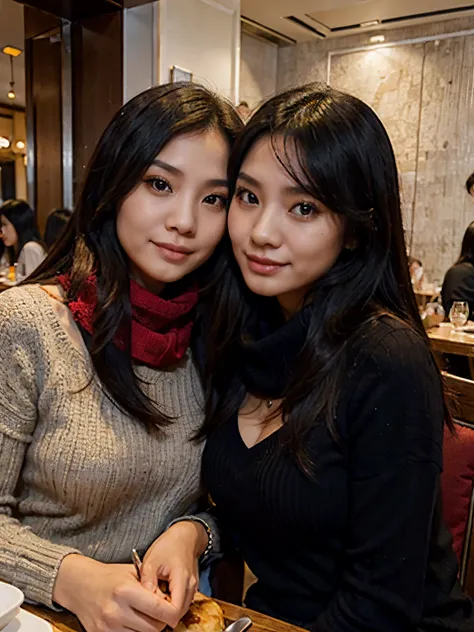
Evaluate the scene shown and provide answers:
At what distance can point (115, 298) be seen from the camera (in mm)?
1151

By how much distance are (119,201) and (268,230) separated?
30cm

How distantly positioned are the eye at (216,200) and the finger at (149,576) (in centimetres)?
63

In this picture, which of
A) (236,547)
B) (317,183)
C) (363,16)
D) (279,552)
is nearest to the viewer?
(317,183)

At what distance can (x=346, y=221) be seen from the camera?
41.6 inches

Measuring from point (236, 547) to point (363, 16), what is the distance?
18.6 feet

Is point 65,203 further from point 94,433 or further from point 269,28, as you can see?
point 94,433

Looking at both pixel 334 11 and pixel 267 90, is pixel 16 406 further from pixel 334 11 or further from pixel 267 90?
pixel 267 90

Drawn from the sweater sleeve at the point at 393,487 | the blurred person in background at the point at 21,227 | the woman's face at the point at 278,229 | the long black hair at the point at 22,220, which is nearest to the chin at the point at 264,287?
the woman's face at the point at 278,229

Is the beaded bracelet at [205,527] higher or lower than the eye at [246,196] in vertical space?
lower

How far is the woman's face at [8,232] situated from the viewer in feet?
15.9

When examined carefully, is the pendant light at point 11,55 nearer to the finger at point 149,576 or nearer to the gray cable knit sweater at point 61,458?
the gray cable knit sweater at point 61,458

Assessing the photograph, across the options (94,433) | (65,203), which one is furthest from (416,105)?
(94,433)

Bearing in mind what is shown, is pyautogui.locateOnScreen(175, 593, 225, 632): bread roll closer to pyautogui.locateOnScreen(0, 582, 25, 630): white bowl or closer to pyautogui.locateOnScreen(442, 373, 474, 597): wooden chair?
pyautogui.locateOnScreen(0, 582, 25, 630): white bowl

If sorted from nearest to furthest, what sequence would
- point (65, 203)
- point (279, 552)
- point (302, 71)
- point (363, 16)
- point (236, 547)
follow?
point (279, 552) < point (236, 547) < point (65, 203) < point (363, 16) < point (302, 71)
